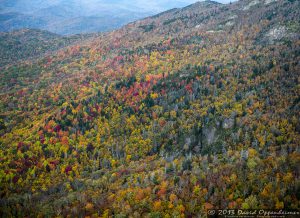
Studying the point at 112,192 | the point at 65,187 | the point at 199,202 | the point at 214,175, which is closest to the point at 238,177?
the point at 214,175

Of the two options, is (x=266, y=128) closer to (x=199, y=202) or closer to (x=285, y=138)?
(x=285, y=138)

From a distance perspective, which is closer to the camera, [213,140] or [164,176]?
[164,176]

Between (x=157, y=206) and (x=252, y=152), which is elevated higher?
(x=252, y=152)

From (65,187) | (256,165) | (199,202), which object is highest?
(256,165)

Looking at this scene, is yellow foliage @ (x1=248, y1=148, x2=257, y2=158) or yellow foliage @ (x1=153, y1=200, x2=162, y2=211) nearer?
yellow foliage @ (x1=153, y1=200, x2=162, y2=211)

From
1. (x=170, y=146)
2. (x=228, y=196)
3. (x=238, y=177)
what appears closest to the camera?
(x=228, y=196)

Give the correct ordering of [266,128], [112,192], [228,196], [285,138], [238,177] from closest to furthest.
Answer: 1. [228,196]
2. [238,177]
3. [112,192]
4. [285,138]
5. [266,128]

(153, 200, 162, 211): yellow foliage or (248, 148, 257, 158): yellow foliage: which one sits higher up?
(248, 148, 257, 158): yellow foliage

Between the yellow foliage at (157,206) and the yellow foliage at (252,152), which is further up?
the yellow foliage at (252,152)

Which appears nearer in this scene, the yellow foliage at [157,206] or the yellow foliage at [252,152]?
the yellow foliage at [157,206]

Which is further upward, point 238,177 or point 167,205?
point 238,177

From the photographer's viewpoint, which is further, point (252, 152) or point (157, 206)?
point (252, 152)
